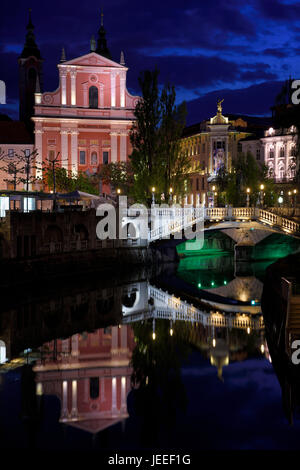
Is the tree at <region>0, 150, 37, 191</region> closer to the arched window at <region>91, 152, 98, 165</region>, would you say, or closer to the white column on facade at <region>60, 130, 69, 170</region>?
the white column on facade at <region>60, 130, 69, 170</region>

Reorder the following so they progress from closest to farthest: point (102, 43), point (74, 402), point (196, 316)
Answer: point (74, 402) → point (196, 316) → point (102, 43)

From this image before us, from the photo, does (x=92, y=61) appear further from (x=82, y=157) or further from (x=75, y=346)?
(x=75, y=346)

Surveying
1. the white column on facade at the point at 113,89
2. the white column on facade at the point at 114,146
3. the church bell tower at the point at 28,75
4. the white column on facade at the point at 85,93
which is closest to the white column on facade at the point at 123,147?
the white column on facade at the point at 114,146

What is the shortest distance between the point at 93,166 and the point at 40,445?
56911 mm

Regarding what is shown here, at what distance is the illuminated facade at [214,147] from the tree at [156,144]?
2674 centimetres

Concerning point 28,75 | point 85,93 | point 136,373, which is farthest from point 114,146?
point 136,373

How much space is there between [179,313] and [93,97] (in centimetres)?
4269

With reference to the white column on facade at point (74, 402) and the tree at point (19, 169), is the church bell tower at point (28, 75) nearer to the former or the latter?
the tree at point (19, 169)

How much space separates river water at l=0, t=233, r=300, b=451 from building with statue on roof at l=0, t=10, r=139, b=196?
3469 cm

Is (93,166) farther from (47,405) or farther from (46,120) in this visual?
(47,405)

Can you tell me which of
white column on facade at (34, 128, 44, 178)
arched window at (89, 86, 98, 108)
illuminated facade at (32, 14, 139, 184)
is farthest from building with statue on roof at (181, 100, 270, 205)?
white column on facade at (34, 128, 44, 178)

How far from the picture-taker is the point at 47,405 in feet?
58.6

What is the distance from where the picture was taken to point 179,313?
3234 cm

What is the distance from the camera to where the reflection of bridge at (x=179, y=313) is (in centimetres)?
2986
